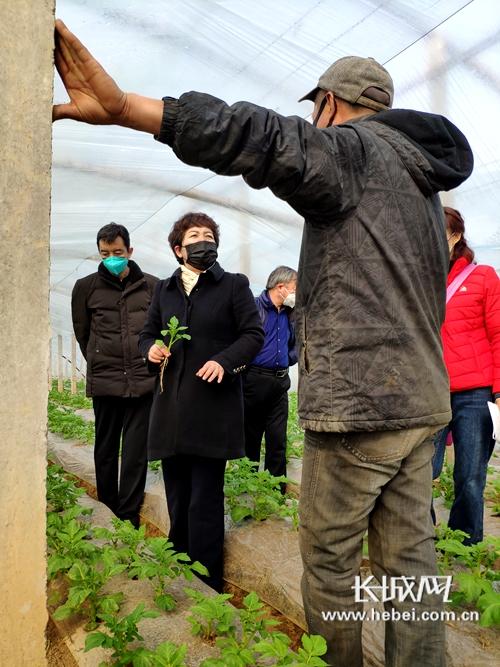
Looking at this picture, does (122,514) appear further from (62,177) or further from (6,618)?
(62,177)

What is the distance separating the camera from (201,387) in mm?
2637

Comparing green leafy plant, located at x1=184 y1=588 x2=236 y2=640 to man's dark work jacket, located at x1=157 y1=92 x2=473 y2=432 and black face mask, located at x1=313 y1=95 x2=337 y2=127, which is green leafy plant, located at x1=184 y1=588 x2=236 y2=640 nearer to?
man's dark work jacket, located at x1=157 y1=92 x2=473 y2=432

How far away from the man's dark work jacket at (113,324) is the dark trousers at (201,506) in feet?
2.99

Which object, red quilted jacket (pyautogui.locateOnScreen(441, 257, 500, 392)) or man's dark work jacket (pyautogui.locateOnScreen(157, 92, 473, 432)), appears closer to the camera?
man's dark work jacket (pyautogui.locateOnScreen(157, 92, 473, 432))

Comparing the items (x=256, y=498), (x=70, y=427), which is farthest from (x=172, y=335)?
(x=70, y=427)

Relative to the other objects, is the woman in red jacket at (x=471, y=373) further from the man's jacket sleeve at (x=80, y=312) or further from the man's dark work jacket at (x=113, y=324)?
the man's jacket sleeve at (x=80, y=312)

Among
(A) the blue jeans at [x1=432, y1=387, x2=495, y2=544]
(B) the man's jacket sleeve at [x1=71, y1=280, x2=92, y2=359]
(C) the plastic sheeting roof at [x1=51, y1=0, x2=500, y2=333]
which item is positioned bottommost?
(A) the blue jeans at [x1=432, y1=387, x2=495, y2=544]

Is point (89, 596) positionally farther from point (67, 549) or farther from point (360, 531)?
point (360, 531)

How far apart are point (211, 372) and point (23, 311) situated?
1.20 meters

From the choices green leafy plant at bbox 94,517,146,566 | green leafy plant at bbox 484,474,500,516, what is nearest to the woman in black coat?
green leafy plant at bbox 94,517,146,566

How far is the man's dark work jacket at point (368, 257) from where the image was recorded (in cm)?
133

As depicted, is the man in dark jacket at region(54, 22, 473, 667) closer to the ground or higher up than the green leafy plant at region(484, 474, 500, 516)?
higher up

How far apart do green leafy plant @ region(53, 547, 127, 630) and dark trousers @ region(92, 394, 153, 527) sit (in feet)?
5.08

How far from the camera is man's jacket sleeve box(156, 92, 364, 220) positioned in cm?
125
